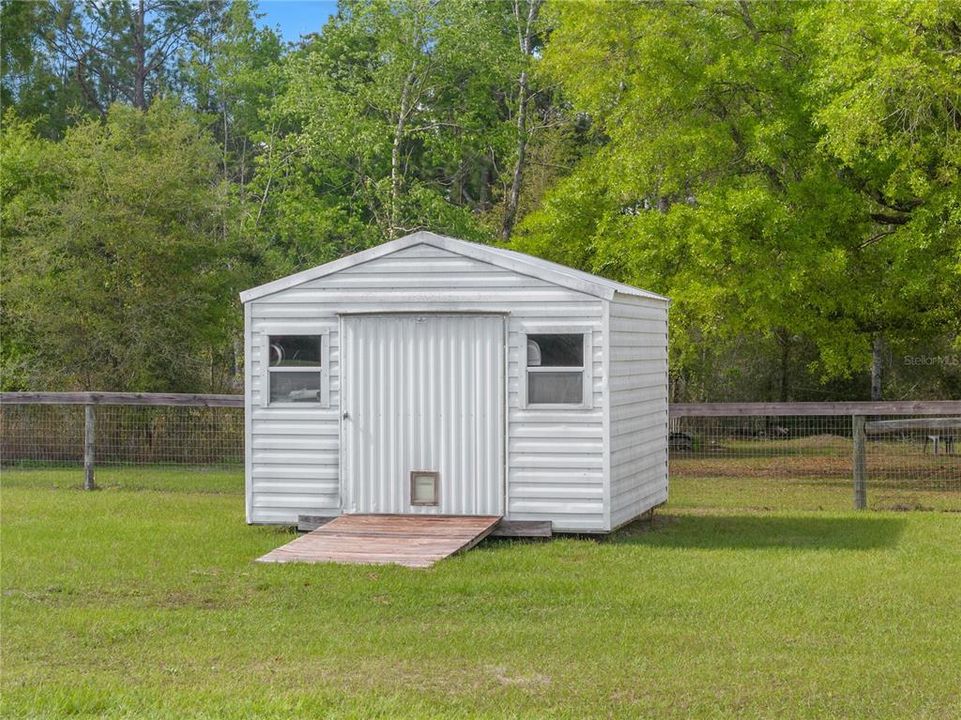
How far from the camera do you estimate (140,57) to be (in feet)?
140

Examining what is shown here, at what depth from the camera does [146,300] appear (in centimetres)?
2122

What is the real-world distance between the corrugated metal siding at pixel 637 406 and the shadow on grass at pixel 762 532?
0.89 feet

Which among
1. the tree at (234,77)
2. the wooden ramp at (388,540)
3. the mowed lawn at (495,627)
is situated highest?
the tree at (234,77)

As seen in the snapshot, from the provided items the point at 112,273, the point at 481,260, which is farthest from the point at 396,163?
the point at 481,260

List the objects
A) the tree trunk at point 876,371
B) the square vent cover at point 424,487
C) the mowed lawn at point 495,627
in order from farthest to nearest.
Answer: the tree trunk at point 876,371 < the square vent cover at point 424,487 < the mowed lawn at point 495,627

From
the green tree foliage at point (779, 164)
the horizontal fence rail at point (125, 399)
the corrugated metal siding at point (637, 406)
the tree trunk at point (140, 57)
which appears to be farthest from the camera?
the tree trunk at point (140, 57)

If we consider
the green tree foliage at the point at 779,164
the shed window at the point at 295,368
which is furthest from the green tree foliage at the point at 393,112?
the shed window at the point at 295,368

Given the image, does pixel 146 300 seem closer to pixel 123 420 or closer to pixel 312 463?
pixel 123 420

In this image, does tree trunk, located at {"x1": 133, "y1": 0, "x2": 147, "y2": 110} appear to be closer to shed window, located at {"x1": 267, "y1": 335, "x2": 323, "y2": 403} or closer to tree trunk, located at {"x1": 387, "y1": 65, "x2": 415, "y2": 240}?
tree trunk, located at {"x1": 387, "y1": 65, "x2": 415, "y2": 240}

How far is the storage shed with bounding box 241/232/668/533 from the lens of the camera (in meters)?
11.9

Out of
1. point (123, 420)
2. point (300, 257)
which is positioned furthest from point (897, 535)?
point (300, 257)

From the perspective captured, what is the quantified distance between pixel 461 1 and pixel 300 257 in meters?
9.42

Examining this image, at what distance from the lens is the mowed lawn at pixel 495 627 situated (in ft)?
20.9

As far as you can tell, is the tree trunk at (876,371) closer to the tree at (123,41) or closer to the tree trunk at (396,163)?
the tree trunk at (396,163)
